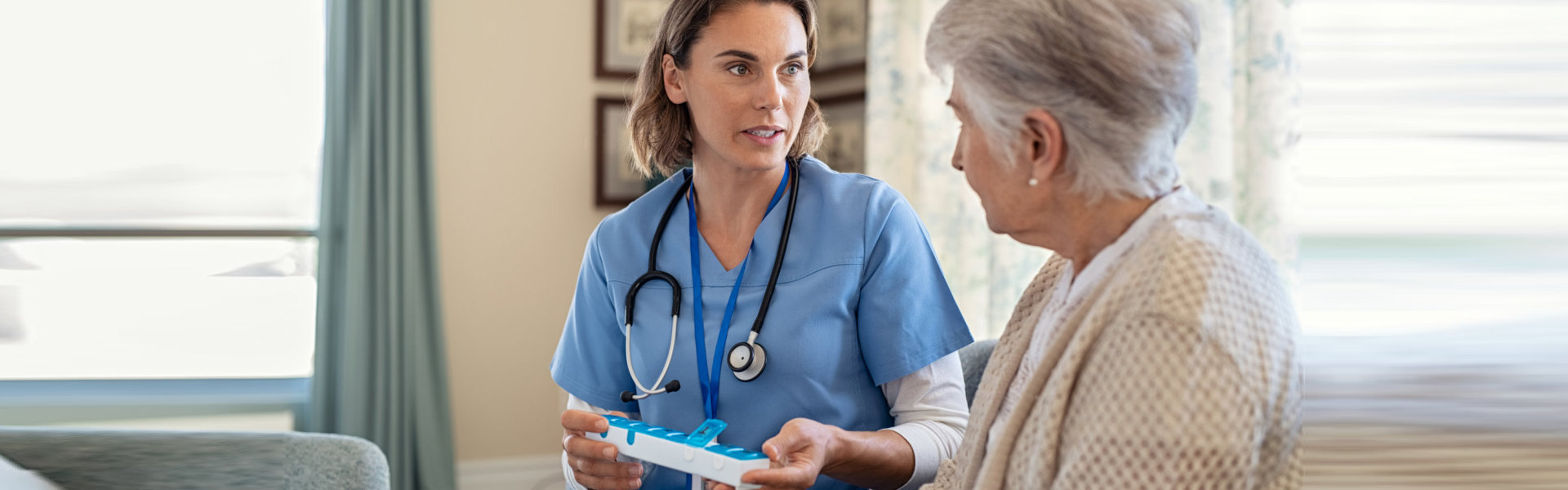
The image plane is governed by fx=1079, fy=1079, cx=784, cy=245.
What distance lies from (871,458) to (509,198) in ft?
8.95

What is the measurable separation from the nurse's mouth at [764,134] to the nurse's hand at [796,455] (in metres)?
0.42

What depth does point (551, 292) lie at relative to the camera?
393 cm

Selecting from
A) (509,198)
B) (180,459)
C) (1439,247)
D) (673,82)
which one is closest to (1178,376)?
(1439,247)

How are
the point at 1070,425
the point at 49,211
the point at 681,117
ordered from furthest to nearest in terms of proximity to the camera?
the point at 49,211 < the point at 681,117 < the point at 1070,425

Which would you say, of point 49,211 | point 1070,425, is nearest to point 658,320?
point 1070,425

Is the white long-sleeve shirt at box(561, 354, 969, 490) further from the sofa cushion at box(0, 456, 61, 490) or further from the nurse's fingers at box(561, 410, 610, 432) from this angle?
the sofa cushion at box(0, 456, 61, 490)

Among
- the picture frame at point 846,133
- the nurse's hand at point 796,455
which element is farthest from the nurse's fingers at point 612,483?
the picture frame at point 846,133

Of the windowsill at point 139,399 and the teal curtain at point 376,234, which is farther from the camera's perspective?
the teal curtain at point 376,234

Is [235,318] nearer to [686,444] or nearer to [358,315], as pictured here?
[358,315]

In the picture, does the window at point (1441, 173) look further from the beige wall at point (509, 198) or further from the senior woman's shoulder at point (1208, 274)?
the beige wall at point (509, 198)

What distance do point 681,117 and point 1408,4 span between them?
39.9 inches

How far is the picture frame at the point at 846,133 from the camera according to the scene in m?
3.58

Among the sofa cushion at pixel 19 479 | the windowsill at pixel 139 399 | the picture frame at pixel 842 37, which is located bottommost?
the windowsill at pixel 139 399

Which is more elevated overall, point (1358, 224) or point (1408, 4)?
point (1408, 4)
